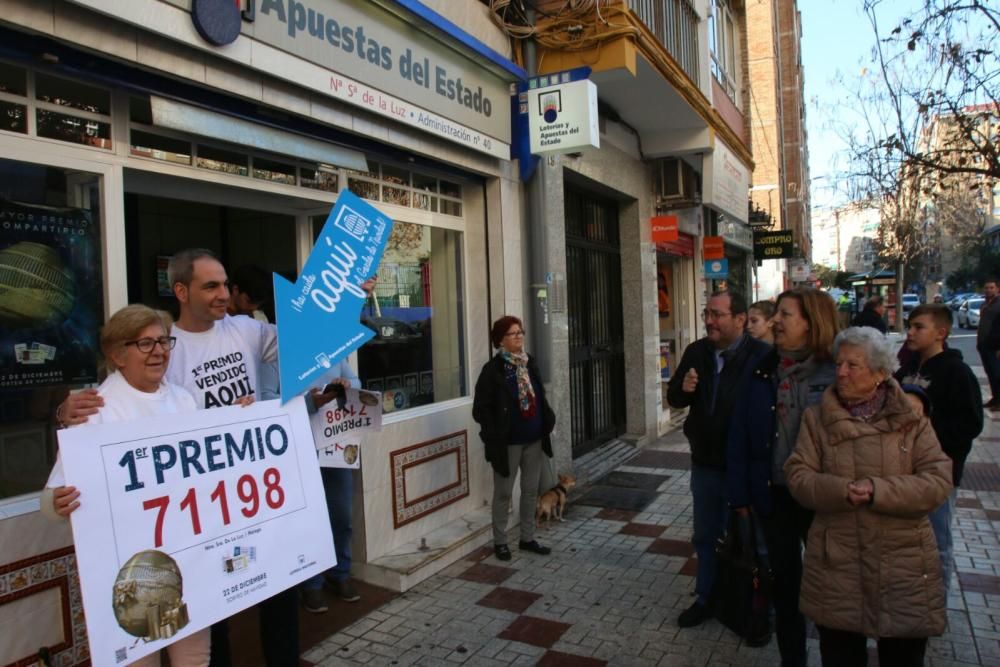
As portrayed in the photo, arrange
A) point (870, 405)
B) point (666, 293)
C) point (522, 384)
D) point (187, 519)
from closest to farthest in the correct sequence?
1. point (187, 519)
2. point (870, 405)
3. point (522, 384)
4. point (666, 293)

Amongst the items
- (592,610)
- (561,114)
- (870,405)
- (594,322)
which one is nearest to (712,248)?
(594,322)

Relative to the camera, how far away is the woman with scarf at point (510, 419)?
4867 mm

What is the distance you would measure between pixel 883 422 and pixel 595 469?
533cm

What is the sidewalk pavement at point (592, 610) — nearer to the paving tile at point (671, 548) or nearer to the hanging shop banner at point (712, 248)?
the paving tile at point (671, 548)

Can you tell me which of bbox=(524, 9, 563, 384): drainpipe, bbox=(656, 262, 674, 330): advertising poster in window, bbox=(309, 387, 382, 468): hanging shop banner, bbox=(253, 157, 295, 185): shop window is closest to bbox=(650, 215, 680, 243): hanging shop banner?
bbox=(656, 262, 674, 330): advertising poster in window

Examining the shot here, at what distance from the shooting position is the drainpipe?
6.24m

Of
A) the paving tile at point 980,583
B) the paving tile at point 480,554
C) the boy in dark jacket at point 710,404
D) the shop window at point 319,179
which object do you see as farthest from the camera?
the paving tile at point 480,554

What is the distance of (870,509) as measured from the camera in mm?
2555

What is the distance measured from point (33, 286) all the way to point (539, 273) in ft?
13.1

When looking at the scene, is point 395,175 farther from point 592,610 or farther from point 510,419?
point 592,610

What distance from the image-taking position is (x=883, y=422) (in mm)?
2598

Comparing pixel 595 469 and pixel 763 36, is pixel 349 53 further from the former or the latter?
pixel 763 36

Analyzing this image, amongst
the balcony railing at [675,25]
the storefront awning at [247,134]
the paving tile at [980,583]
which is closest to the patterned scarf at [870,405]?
the paving tile at [980,583]

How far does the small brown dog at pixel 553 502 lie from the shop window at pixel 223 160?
3395 millimetres
